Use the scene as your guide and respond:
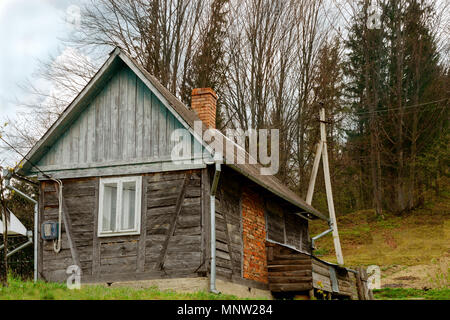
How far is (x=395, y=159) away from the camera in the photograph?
1371 inches

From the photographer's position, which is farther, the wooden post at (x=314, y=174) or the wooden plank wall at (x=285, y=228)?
the wooden post at (x=314, y=174)

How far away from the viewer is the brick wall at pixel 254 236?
15.4m

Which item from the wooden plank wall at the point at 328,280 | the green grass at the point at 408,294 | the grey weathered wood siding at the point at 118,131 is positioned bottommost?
the green grass at the point at 408,294

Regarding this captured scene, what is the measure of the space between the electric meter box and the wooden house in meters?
0.17

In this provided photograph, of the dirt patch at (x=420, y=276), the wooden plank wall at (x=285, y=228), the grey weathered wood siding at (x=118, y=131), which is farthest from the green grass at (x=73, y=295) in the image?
the dirt patch at (x=420, y=276)

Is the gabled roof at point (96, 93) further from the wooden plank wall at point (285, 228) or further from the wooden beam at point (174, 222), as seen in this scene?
the wooden plank wall at point (285, 228)

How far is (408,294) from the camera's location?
61.9 feet

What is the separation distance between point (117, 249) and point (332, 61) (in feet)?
66.5

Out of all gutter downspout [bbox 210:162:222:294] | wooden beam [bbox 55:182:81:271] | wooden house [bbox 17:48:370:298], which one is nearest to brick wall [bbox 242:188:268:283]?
wooden house [bbox 17:48:370:298]

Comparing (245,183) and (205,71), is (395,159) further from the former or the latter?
(245,183)

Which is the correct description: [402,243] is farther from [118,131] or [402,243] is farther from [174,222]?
[118,131]

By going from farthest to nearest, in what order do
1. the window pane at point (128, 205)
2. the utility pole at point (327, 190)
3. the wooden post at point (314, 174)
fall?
the wooden post at point (314, 174) < the utility pole at point (327, 190) < the window pane at point (128, 205)

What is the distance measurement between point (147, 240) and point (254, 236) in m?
3.41
